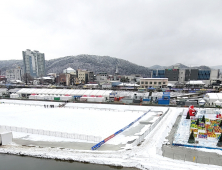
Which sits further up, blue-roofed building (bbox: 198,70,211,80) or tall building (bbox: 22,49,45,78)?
tall building (bbox: 22,49,45,78)

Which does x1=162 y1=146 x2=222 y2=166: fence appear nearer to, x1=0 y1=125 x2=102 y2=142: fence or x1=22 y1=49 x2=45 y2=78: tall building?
x1=0 y1=125 x2=102 y2=142: fence

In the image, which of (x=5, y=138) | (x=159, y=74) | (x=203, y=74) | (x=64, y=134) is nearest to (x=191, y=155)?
(x=64, y=134)

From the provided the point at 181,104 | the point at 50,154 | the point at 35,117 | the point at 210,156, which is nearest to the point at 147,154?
the point at 210,156

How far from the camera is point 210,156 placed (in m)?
12.6

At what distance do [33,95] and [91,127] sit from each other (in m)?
32.9

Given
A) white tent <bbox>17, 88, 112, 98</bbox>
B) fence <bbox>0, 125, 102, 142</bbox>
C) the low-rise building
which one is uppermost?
the low-rise building

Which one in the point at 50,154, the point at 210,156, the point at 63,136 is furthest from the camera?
the point at 63,136

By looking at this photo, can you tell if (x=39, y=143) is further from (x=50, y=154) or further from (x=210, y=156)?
(x=210, y=156)

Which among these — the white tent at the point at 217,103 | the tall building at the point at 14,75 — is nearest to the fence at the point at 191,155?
the white tent at the point at 217,103

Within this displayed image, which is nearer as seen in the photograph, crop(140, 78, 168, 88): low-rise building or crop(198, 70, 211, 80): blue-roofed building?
crop(140, 78, 168, 88): low-rise building

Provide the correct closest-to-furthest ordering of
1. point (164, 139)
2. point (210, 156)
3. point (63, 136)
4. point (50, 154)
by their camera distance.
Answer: point (210, 156)
point (50, 154)
point (164, 139)
point (63, 136)

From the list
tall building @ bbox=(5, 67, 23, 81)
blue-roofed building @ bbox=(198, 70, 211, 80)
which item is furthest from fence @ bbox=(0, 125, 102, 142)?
tall building @ bbox=(5, 67, 23, 81)

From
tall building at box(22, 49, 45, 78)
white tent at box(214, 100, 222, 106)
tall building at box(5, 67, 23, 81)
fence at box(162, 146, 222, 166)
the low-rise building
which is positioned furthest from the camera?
tall building at box(22, 49, 45, 78)

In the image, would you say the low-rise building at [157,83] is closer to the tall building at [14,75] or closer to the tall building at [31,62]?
the tall building at [14,75]
